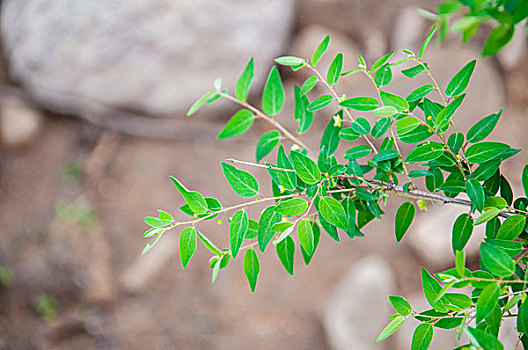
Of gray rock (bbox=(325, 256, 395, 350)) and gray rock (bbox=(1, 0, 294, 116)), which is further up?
gray rock (bbox=(1, 0, 294, 116))

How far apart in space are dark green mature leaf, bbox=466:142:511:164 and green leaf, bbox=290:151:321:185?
21 cm

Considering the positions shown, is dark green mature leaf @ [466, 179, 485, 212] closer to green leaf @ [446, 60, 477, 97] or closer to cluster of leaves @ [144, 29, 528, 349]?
cluster of leaves @ [144, 29, 528, 349]

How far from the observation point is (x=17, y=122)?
268 cm

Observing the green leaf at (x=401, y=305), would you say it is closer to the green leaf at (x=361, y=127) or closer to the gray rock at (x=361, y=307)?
the green leaf at (x=361, y=127)

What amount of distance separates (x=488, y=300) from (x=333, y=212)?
21cm

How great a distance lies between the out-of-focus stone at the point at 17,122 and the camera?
266 centimetres

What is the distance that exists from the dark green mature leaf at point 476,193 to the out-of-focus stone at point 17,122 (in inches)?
107

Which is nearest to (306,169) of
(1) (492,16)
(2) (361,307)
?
(1) (492,16)

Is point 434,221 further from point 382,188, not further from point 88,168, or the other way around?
point 88,168

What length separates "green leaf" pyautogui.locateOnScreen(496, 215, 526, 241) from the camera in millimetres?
602

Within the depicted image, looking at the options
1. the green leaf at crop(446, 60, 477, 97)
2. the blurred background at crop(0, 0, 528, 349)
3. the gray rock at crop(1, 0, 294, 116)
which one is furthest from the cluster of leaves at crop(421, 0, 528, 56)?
the gray rock at crop(1, 0, 294, 116)

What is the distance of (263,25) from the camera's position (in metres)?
2.63

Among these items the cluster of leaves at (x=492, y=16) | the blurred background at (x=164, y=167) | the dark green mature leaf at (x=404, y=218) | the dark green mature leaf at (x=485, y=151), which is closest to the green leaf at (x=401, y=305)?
the dark green mature leaf at (x=404, y=218)

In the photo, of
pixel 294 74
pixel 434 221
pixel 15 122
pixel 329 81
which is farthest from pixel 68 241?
pixel 329 81
